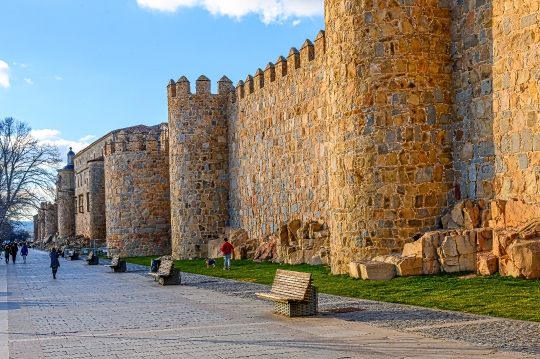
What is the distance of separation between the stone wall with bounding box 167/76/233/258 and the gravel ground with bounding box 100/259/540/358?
1608 cm

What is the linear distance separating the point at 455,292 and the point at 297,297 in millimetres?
2814

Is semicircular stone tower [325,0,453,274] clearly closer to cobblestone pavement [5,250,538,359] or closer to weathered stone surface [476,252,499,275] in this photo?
weathered stone surface [476,252,499,275]

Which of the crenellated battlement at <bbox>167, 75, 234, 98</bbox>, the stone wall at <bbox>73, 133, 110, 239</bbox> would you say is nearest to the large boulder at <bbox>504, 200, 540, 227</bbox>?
the crenellated battlement at <bbox>167, 75, 234, 98</bbox>

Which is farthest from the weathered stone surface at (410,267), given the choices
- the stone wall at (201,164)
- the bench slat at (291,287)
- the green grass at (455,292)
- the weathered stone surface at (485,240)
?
the stone wall at (201,164)

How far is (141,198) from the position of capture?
33.7 m

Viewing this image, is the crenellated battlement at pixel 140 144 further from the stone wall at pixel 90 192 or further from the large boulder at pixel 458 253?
the large boulder at pixel 458 253

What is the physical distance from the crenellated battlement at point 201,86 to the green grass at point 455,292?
1396cm

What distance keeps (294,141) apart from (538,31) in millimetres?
10571

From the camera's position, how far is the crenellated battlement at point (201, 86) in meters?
27.6

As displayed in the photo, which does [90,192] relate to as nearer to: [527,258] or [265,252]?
[265,252]

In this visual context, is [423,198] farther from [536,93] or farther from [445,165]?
[536,93]

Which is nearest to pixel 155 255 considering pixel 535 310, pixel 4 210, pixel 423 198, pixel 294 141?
pixel 4 210

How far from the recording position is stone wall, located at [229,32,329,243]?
2084 cm

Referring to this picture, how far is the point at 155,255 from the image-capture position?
109 ft
